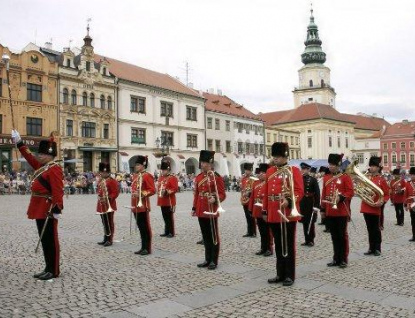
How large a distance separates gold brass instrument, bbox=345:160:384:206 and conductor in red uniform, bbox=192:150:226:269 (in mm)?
2732

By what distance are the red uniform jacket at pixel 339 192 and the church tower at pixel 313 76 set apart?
317 feet

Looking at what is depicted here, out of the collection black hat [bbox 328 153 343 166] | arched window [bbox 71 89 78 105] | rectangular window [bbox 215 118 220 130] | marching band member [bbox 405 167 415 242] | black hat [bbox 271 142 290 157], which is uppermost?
arched window [bbox 71 89 78 105]

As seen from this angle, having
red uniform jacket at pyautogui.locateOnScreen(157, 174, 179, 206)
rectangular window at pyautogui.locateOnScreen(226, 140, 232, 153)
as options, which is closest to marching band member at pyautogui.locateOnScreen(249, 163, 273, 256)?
red uniform jacket at pyautogui.locateOnScreen(157, 174, 179, 206)

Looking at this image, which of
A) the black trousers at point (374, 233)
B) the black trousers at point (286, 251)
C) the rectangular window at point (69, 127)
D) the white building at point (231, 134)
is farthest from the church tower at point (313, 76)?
the black trousers at point (286, 251)

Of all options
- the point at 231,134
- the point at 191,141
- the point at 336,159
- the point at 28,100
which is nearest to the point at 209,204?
the point at 336,159

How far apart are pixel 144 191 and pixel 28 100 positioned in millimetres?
32143

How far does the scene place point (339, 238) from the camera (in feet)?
27.8

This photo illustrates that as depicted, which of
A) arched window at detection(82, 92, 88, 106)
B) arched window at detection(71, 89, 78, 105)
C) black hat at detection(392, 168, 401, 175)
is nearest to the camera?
black hat at detection(392, 168, 401, 175)

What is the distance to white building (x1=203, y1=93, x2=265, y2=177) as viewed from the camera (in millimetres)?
58094

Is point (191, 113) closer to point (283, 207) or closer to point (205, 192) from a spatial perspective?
point (205, 192)

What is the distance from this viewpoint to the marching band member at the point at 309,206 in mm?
10820

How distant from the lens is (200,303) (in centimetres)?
598

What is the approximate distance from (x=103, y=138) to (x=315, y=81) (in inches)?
2780

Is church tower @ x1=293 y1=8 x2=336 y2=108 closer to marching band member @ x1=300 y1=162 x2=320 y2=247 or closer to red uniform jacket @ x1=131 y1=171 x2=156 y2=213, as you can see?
marching band member @ x1=300 y1=162 x2=320 y2=247
